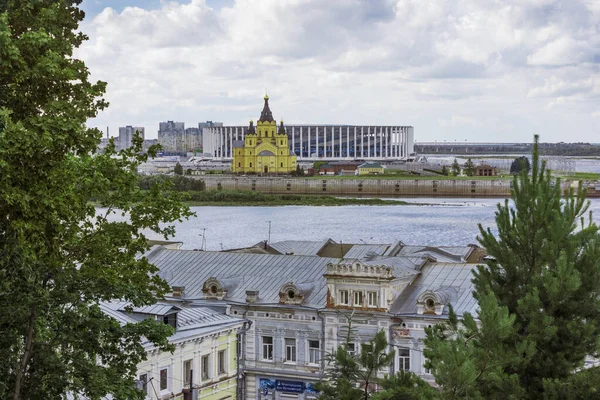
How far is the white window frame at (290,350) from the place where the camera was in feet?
58.3

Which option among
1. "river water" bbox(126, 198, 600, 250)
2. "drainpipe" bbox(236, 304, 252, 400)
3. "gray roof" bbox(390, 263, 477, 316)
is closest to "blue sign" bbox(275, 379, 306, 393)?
"drainpipe" bbox(236, 304, 252, 400)

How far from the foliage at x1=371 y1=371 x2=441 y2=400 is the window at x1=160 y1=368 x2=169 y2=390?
7.89 m

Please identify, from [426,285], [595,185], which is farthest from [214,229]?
[595,185]

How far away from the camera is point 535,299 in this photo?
26.7 ft

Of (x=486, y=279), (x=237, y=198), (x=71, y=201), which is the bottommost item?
(x=237, y=198)

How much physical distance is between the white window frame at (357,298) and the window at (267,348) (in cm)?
162

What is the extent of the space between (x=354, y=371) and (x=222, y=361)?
9.42 m

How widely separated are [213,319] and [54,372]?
9.34 metres

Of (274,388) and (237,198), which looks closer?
(274,388)

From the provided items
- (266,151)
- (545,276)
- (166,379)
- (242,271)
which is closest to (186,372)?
(166,379)

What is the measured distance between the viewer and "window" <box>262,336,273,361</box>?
1783 cm

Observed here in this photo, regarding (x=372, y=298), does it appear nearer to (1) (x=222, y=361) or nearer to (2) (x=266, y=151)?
(1) (x=222, y=361)

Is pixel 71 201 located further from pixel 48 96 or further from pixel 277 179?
pixel 277 179

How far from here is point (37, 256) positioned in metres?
7.45
